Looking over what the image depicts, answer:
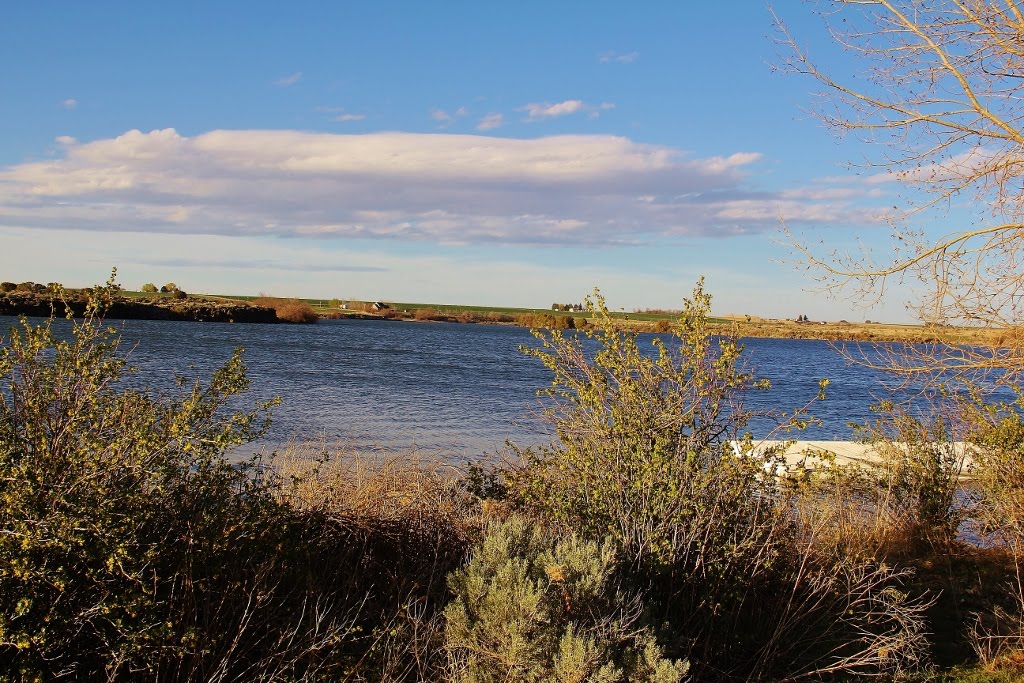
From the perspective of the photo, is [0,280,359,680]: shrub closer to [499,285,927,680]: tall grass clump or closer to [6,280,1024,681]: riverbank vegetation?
[6,280,1024,681]: riverbank vegetation

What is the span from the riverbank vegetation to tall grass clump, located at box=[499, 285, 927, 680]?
23 millimetres

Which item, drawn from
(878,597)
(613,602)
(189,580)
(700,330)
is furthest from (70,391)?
(878,597)

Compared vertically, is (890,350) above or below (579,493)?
above

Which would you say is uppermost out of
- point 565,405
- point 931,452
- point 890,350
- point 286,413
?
point 890,350

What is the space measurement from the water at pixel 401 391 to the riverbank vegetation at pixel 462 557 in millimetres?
736

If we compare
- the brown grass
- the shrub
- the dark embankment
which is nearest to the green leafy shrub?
the shrub

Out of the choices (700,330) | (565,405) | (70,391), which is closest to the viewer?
(70,391)

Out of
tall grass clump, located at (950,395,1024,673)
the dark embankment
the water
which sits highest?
the dark embankment

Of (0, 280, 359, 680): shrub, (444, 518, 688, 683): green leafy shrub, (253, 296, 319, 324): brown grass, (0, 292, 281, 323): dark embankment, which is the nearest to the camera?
(0, 280, 359, 680): shrub

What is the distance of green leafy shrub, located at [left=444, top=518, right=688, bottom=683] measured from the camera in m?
4.30

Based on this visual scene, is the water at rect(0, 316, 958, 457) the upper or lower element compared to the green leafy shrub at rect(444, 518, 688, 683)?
lower

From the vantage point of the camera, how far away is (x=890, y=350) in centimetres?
772

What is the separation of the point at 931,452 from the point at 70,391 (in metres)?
9.21

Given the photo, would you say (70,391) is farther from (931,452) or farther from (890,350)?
(931,452)
